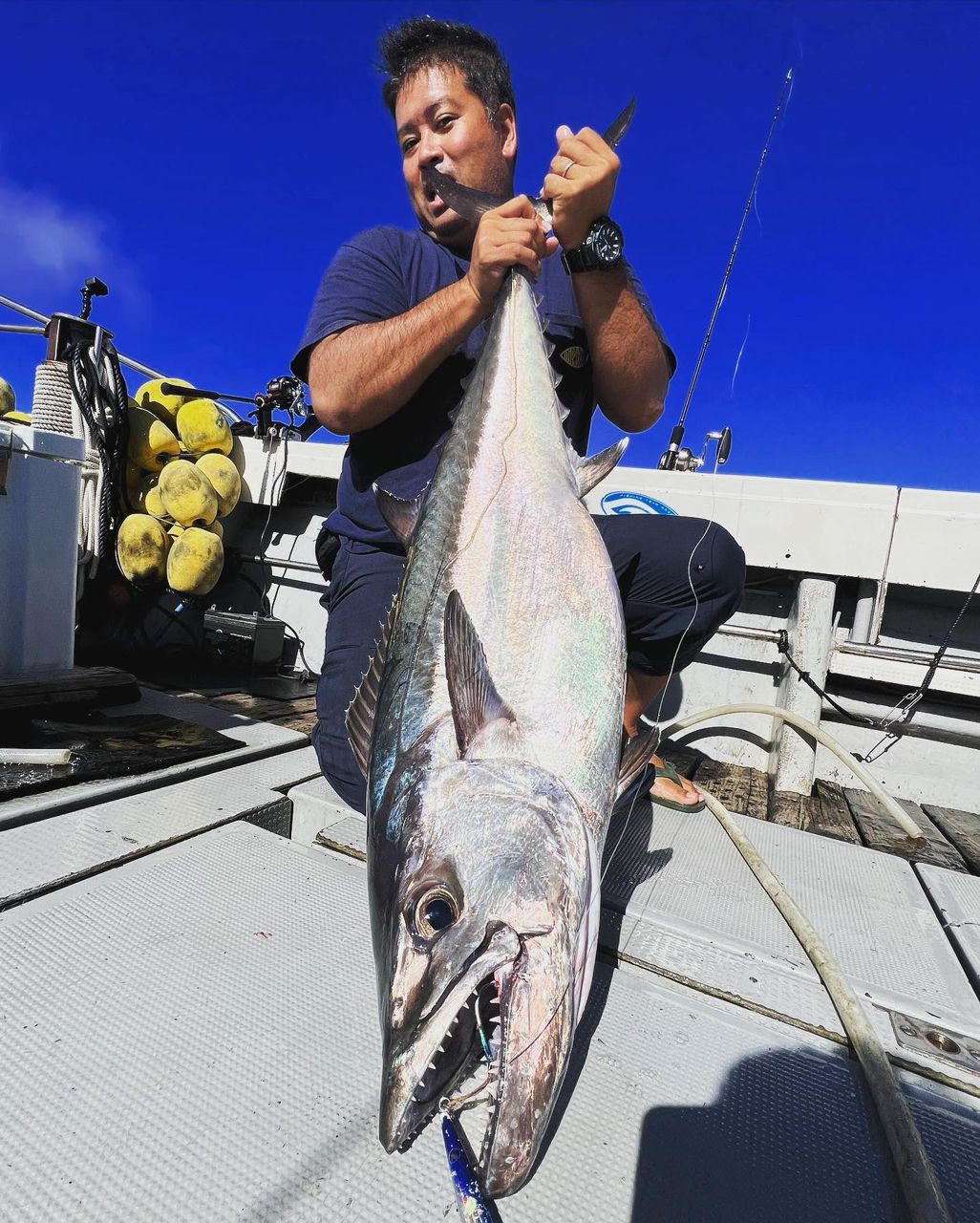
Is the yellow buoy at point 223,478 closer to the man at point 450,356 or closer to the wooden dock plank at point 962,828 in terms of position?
the man at point 450,356

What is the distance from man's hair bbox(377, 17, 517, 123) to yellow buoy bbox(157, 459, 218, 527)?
2458 mm

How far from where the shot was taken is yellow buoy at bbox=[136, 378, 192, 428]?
466cm

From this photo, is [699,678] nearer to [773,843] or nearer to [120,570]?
[773,843]

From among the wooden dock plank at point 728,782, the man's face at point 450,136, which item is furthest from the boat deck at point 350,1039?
the man's face at point 450,136

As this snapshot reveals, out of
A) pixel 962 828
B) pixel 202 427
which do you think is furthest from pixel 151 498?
pixel 962 828

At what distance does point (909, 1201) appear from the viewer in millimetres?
847

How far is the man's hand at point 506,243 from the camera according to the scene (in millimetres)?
1506

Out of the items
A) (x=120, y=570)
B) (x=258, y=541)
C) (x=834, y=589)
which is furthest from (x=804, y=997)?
(x=258, y=541)

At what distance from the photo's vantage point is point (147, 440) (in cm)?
422

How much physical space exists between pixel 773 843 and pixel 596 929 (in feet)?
4.25

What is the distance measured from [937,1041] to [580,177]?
6.34 feet

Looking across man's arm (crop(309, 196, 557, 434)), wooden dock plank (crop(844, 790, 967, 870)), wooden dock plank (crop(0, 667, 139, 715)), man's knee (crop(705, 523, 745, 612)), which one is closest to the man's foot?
man's knee (crop(705, 523, 745, 612))

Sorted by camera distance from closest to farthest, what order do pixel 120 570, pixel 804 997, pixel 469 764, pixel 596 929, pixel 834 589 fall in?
pixel 596 929
pixel 469 764
pixel 804 997
pixel 834 589
pixel 120 570

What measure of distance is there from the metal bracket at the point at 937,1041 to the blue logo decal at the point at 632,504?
2.51 metres
